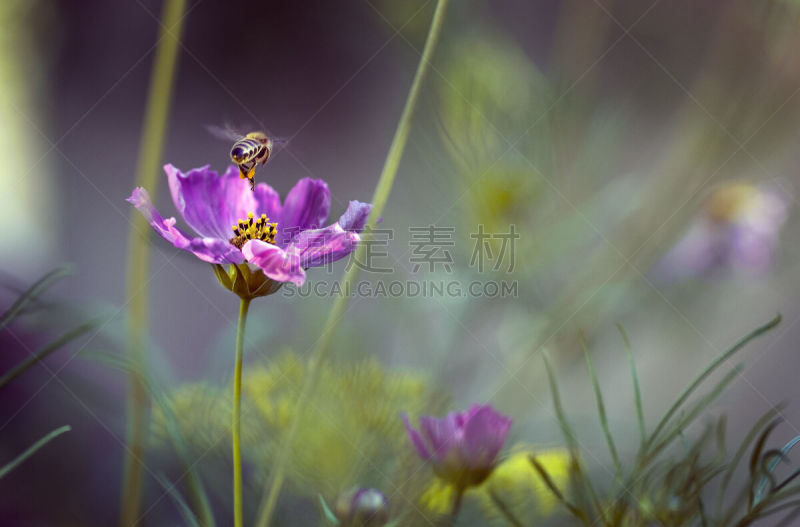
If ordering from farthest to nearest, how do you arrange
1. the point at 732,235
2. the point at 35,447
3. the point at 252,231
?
the point at 732,235 → the point at 252,231 → the point at 35,447

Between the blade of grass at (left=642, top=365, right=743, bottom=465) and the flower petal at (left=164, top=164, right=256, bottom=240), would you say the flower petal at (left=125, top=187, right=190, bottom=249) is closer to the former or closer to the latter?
the flower petal at (left=164, top=164, right=256, bottom=240)

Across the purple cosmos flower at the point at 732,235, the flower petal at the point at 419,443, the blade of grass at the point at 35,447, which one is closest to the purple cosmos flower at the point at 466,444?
the flower petal at the point at 419,443

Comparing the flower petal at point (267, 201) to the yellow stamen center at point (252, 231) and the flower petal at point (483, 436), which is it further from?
the flower petal at point (483, 436)

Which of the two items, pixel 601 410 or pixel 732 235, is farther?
pixel 732 235

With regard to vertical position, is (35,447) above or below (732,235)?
below

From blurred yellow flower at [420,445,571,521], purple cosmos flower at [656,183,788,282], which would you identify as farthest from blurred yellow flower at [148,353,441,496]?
purple cosmos flower at [656,183,788,282]

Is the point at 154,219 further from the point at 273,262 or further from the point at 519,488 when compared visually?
the point at 519,488

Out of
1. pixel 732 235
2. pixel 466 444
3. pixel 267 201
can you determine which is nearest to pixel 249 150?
pixel 267 201
